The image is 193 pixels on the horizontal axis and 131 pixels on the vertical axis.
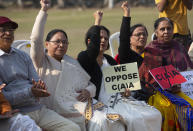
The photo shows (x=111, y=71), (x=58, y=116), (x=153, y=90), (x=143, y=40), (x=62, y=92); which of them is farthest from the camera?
(x=143, y=40)

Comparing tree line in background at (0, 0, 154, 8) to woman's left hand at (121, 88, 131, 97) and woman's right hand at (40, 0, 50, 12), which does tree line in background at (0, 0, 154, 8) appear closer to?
woman's left hand at (121, 88, 131, 97)

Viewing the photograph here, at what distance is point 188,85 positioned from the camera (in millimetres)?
4941

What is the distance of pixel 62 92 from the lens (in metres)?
4.02

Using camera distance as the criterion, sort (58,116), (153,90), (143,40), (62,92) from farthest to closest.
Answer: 1. (143,40)
2. (153,90)
3. (62,92)
4. (58,116)

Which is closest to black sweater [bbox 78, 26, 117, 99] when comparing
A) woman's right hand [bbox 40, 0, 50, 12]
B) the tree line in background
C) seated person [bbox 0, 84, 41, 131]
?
woman's right hand [bbox 40, 0, 50, 12]

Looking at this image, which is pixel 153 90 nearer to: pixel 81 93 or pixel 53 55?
pixel 81 93

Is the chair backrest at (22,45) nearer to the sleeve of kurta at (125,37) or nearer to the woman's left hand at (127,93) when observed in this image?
the sleeve of kurta at (125,37)

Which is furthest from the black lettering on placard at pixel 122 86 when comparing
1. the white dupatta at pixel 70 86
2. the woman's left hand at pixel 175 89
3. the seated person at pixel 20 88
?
the seated person at pixel 20 88

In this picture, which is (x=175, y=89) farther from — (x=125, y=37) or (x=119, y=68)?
(x=125, y=37)

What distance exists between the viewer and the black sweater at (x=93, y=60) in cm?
432

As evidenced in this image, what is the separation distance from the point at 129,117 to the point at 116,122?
0.56 ft

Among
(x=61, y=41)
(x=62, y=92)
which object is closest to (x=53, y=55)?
(x=61, y=41)

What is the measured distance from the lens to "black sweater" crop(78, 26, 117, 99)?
432 centimetres

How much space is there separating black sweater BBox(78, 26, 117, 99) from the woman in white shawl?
0.13 m
